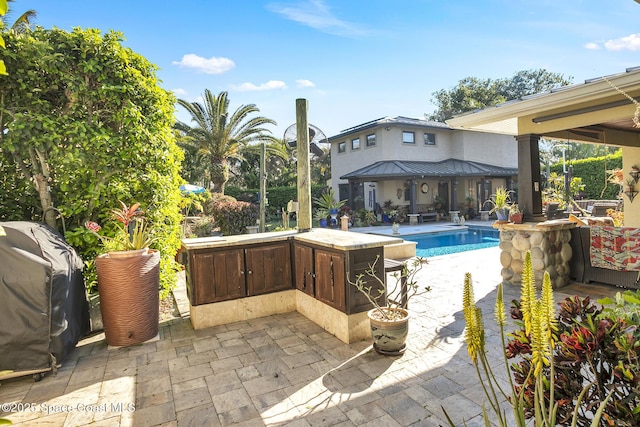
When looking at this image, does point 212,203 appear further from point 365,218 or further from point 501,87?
point 501,87

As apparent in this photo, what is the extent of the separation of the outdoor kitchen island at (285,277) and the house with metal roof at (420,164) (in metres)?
12.5

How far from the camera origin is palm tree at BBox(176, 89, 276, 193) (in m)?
16.6

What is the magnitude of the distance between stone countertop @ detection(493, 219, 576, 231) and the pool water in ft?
15.0

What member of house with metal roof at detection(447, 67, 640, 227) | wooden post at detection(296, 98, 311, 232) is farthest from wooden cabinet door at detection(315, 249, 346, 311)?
house with metal roof at detection(447, 67, 640, 227)

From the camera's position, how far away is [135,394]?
9.86 ft

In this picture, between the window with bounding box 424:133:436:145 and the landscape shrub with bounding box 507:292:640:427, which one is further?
the window with bounding box 424:133:436:145

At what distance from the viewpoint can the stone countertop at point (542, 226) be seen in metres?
5.65

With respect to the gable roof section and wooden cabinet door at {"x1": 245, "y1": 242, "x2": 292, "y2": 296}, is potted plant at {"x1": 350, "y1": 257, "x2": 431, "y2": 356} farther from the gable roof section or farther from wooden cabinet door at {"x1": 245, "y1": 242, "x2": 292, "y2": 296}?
the gable roof section

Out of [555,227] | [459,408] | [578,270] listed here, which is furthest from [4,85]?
[578,270]

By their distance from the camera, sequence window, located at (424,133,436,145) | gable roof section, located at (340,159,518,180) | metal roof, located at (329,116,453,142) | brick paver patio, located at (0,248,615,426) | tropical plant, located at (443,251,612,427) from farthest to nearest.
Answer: window, located at (424,133,436,145) < metal roof, located at (329,116,453,142) < gable roof section, located at (340,159,518,180) < brick paver patio, located at (0,248,615,426) < tropical plant, located at (443,251,612,427)

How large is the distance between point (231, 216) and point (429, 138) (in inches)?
500

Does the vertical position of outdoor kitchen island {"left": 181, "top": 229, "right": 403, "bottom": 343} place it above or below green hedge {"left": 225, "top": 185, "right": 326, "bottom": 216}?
below

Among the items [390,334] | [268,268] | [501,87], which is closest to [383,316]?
[390,334]

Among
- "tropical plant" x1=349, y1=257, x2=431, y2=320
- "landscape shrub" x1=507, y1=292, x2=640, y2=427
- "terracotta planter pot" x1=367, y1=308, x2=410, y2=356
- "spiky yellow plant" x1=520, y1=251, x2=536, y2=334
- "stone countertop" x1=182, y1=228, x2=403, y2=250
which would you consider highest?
"spiky yellow plant" x1=520, y1=251, x2=536, y2=334
